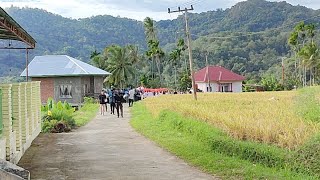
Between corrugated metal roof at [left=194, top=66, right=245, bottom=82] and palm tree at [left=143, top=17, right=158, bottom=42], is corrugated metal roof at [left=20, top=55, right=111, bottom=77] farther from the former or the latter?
palm tree at [left=143, top=17, right=158, bottom=42]

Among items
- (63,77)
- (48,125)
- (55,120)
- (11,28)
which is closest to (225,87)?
(63,77)

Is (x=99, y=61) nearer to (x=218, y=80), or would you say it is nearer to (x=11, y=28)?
(x=218, y=80)

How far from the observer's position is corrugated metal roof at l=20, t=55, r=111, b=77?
46656 millimetres

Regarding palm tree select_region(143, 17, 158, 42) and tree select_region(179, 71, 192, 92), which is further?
palm tree select_region(143, 17, 158, 42)

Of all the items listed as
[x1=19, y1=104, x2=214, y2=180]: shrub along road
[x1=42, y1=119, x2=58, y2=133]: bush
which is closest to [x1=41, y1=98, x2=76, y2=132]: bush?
[x1=42, y1=119, x2=58, y2=133]: bush

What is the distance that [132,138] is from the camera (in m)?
17.4

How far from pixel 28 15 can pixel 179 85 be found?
34895 mm

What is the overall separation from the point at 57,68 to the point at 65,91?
233 cm

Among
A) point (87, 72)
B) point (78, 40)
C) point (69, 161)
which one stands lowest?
point (69, 161)

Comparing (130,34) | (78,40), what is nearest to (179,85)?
(78,40)

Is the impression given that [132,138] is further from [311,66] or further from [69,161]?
[311,66]

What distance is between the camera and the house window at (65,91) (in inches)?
1892

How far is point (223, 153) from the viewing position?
40.6ft

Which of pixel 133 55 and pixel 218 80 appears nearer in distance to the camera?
pixel 133 55
